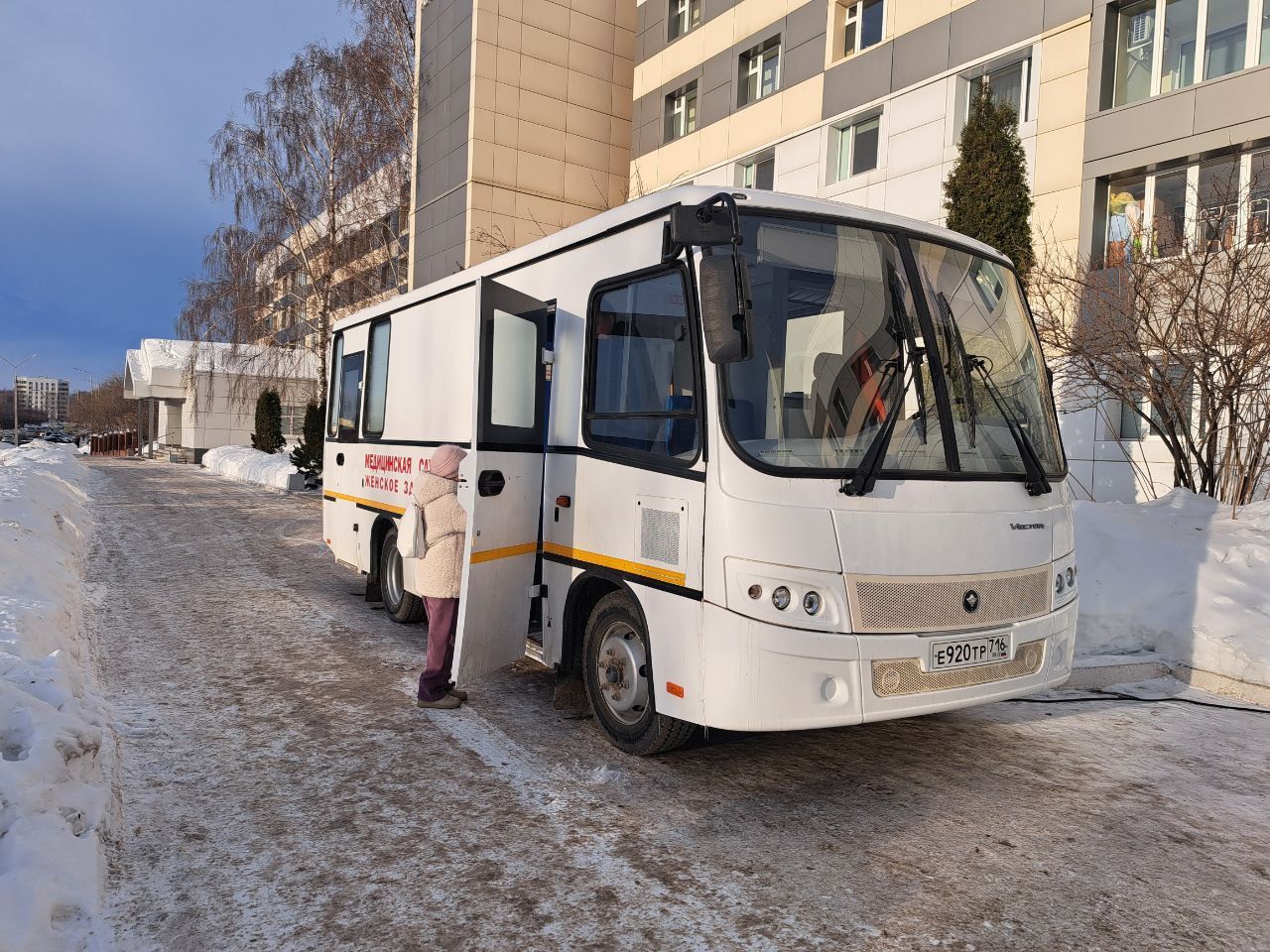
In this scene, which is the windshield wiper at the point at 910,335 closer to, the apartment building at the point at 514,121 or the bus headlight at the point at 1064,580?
the bus headlight at the point at 1064,580

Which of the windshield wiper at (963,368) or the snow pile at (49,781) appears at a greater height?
the windshield wiper at (963,368)

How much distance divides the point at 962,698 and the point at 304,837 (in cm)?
304

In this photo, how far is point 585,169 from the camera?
27062 millimetres

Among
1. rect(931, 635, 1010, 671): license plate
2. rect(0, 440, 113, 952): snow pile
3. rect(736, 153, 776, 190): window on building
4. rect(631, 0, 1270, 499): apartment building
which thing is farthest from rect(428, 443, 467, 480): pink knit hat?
rect(736, 153, 776, 190): window on building

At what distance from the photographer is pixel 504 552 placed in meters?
5.44

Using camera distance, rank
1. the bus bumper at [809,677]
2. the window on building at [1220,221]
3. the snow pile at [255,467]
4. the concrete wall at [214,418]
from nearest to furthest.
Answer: the bus bumper at [809,677] < the window on building at [1220,221] < the snow pile at [255,467] < the concrete wall at [214,418]

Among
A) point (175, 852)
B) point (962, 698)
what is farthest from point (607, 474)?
point (175, 852)

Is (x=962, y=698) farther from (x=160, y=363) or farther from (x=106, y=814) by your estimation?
(x=160, y=363)

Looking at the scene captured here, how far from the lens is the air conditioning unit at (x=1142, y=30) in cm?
1419

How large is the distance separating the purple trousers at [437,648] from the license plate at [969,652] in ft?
9.68

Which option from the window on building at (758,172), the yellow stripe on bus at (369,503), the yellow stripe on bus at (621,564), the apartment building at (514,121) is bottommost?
the yellow stripe on bus at (369,503)

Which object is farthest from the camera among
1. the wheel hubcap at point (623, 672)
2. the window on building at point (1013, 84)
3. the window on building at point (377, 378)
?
the window on building at point (1013, 84)

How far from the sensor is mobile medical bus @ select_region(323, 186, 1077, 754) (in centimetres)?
402

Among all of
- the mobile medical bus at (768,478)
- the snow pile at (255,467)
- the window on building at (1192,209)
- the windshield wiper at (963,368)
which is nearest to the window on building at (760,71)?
the window on building at (1192,209)
